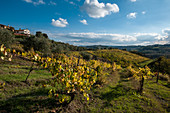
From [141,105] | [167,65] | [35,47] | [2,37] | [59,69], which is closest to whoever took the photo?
[59,69]

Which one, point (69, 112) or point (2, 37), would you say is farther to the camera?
point (2, 37)

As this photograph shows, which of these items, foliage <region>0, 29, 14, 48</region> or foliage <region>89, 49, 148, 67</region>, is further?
foliage <region>89, 49, 148, 67</region>

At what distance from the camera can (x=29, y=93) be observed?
576 centimetres

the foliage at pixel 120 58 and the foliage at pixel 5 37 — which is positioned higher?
the foliage at pixel 5 37

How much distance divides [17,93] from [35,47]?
20741mm

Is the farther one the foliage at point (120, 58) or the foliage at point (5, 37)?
the foliage at point (120, 58)

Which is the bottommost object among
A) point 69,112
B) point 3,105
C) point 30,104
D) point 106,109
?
point 106,109

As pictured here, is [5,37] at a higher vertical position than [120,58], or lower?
higher

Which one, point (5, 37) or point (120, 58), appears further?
point (120, 58)

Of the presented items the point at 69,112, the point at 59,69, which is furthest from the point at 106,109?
the point at 59,69

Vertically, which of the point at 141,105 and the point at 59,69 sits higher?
the point at 59,69

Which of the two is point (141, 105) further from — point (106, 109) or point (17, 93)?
point (17, 93)

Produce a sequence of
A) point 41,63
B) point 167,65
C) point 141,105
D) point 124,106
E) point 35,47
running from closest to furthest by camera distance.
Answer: point 41,63, point 124,106, point 141,105, point 35,47, point 167,65

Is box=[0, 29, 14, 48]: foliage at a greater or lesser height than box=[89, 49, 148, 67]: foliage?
greater
